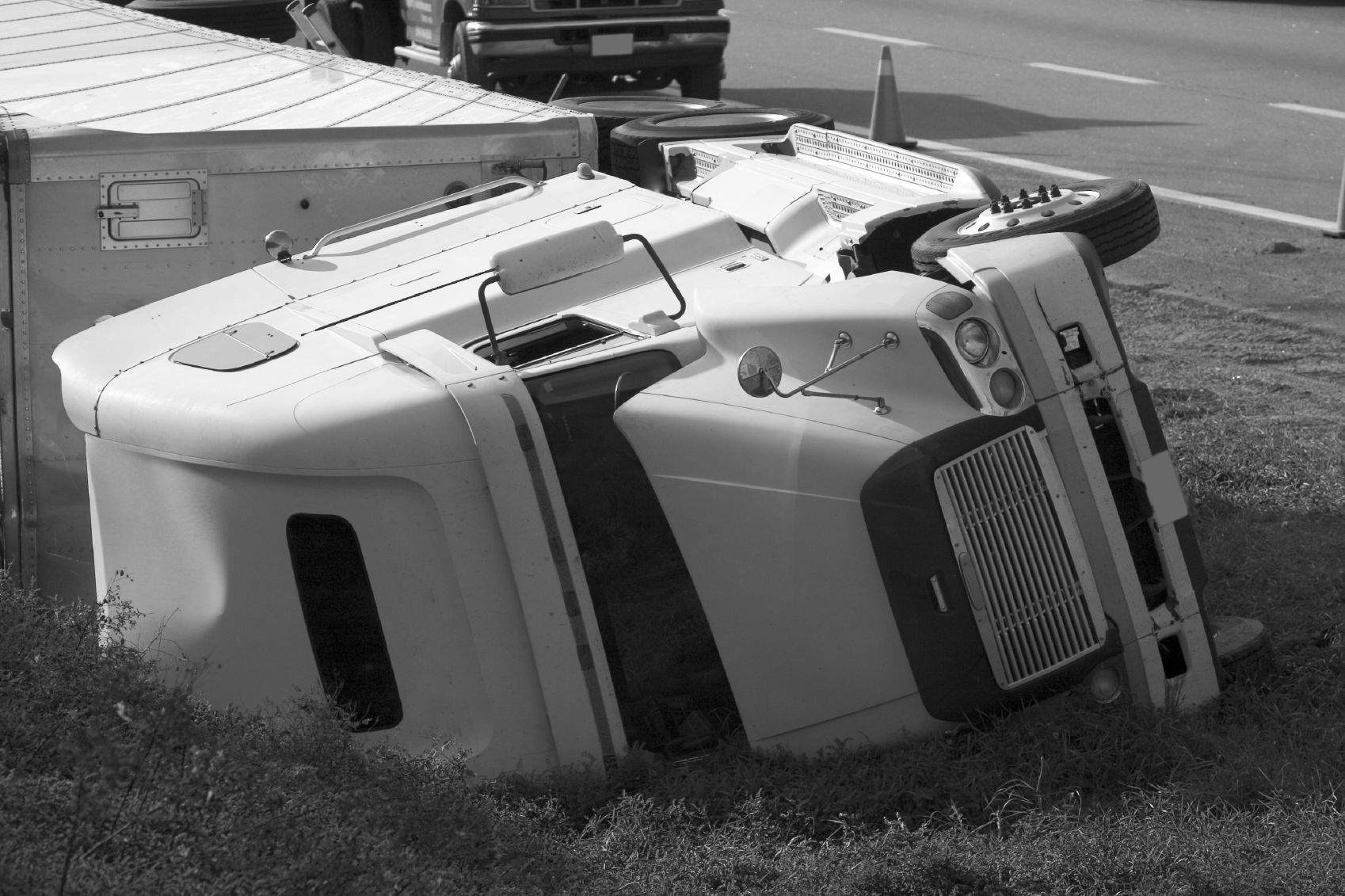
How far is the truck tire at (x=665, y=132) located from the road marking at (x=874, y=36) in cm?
1032

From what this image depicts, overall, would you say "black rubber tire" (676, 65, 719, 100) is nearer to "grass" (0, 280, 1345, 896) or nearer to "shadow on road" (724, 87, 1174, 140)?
"shadow on road" (724, 87, 1174, 140)

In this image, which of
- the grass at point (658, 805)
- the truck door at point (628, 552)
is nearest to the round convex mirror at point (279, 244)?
the grass at point (658, 805)

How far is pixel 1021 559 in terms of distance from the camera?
12.0 feet

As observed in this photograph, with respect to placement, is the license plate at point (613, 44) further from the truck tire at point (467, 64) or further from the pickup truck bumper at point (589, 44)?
the truck tire at point (467, 64)

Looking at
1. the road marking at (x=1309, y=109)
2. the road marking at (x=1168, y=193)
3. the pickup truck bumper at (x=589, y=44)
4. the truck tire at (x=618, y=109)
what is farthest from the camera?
the road marking at (x=1309, y=109)

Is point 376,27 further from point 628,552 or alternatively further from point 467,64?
point 628,552

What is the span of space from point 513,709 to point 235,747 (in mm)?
635

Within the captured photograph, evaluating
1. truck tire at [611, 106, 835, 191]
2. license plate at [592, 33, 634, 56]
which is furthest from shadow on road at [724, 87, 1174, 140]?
truck tire at [611, 106, 835, 191]

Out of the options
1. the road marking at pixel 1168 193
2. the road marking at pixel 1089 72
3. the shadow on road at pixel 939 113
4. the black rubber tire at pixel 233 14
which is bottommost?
the road marking at pixel 1168 193

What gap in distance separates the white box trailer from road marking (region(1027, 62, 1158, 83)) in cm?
948

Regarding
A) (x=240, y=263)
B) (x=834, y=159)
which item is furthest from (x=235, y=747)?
(x=834, y=159)

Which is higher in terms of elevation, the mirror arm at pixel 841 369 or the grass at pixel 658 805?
the mirror arm at pixel 841 369

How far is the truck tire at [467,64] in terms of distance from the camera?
11.8 meters

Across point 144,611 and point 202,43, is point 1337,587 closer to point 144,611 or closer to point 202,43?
point 144,611
